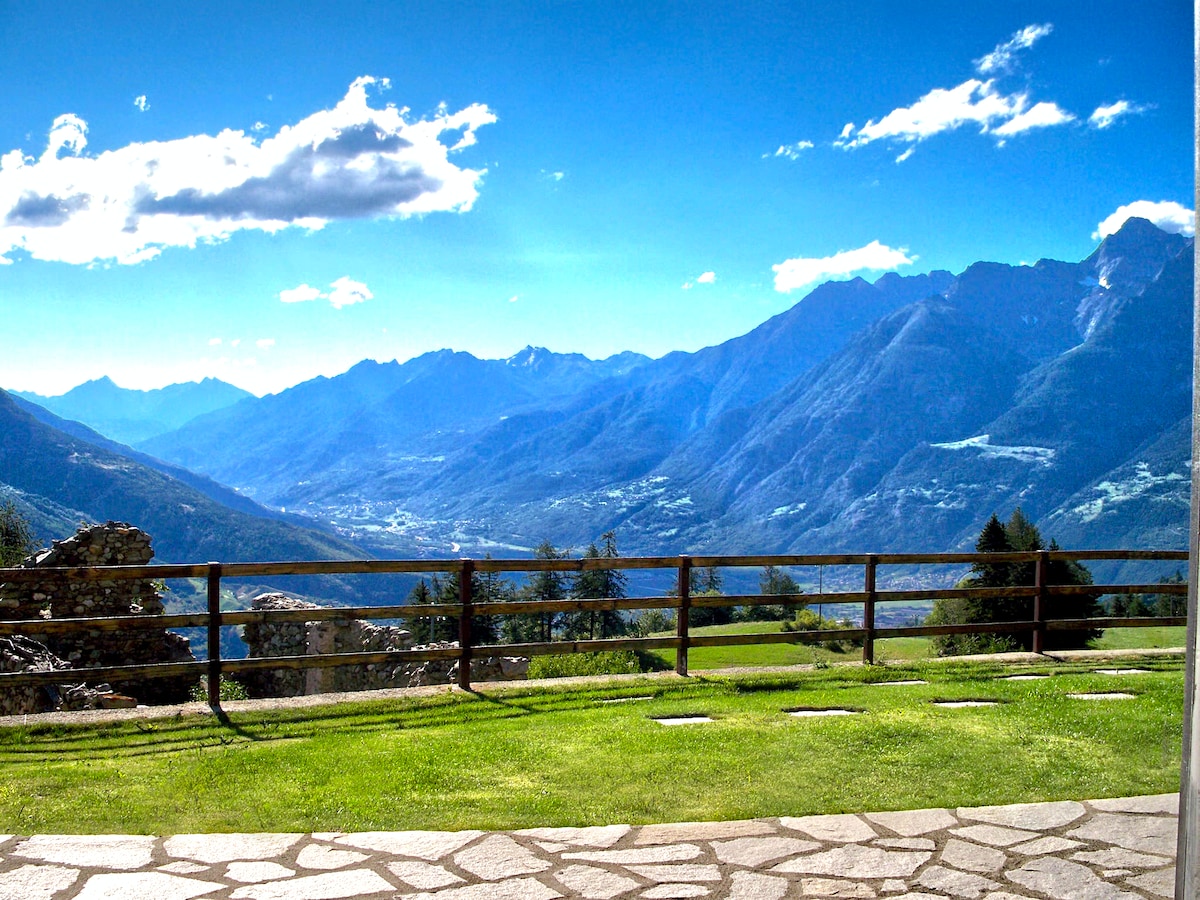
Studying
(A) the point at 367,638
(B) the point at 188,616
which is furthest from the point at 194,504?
(B) the point at 188,616

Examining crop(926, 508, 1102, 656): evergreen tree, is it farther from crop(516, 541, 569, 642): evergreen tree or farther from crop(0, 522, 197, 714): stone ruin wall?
crop(516, 541, 569, 642): evergreen tree

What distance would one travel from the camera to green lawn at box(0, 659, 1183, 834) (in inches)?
205

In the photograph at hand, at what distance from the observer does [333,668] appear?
17.8m

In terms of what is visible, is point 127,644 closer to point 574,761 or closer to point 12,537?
point 574,761

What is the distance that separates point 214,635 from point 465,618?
2206mm

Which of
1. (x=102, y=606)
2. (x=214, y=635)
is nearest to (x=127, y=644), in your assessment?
(x=102, y=606)

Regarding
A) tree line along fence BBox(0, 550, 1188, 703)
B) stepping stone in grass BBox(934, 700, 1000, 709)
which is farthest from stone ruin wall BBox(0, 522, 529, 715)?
stepping stone in grass BBox(934, 700, 1000, 709)

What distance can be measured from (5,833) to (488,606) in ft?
16.0

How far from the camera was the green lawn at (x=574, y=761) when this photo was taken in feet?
17.0

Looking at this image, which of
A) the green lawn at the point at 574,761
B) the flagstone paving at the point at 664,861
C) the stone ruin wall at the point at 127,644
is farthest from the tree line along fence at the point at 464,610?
the flagstone paving at the point at 664,861

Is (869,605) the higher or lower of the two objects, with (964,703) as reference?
higher

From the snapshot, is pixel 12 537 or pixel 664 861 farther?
pixel 12 537

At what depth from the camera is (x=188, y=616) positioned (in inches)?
340

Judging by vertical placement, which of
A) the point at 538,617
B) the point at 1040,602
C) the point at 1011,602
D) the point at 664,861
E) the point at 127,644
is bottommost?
the point at 538,617
